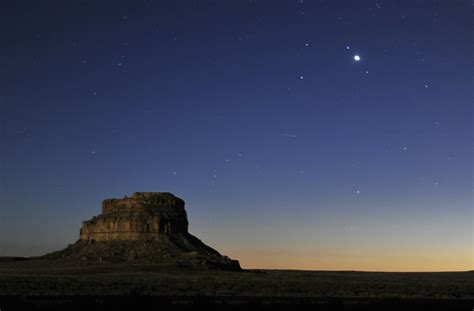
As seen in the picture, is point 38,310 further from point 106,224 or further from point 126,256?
point 106,224

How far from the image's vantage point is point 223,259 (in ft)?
404

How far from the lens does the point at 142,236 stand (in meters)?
134

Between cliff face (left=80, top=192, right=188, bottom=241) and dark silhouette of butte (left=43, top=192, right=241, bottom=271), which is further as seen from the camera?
cliff face (left=80, top=192, right=188, bottom=241)

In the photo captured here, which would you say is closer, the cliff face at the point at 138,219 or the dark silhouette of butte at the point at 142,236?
the dark silhouette of butte at the point at 142,236

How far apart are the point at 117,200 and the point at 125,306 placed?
122 meters

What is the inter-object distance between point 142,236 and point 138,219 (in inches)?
197

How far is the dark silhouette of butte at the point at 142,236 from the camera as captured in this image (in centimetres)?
12150

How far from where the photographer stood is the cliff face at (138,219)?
135625 millimetres

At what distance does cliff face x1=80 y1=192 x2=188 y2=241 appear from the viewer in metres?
136

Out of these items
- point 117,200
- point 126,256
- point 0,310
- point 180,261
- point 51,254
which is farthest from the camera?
point 117,200

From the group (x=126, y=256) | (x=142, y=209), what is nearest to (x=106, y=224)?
(x=142, y=209)

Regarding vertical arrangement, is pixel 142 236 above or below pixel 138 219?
below

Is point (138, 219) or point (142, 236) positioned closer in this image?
point (142, 236)

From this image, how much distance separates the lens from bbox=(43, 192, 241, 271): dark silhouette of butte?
122m
